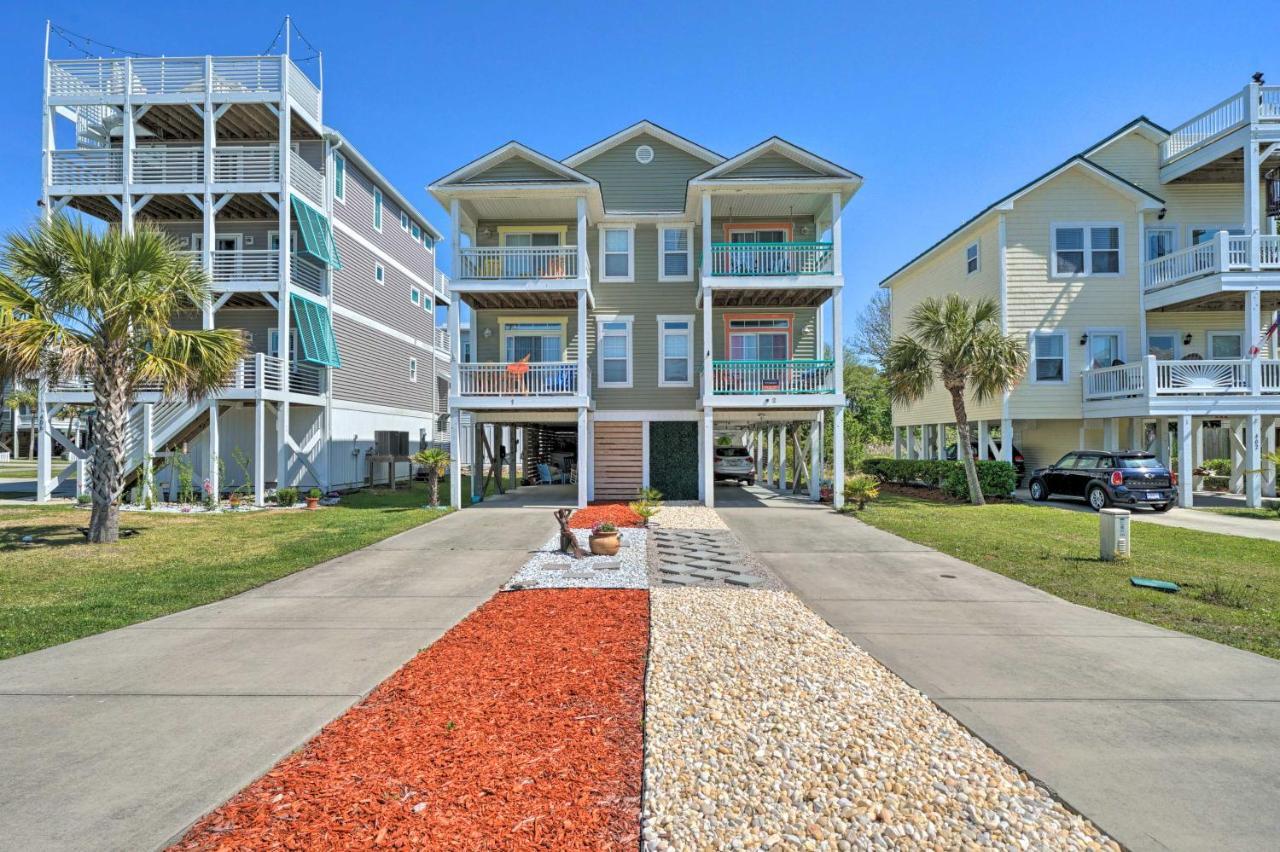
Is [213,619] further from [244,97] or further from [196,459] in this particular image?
[244,97]

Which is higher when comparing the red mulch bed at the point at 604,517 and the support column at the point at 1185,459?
the support column at the point at 1185,459

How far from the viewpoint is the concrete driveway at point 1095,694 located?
3.21 metres

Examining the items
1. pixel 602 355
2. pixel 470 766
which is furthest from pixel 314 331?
pixel 470 766

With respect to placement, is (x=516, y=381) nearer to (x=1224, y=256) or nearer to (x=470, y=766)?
(x=470, y=766)

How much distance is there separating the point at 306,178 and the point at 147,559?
48.2 feet

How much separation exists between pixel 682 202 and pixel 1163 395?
49.0ft

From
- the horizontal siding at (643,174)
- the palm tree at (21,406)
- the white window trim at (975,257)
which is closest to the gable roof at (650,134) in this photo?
the horizontal siding at (643,174)

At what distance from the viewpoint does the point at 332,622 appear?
658cm

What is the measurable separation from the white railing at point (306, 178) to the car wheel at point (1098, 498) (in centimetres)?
2499

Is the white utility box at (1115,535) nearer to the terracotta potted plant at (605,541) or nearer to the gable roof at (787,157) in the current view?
the terracotta potted plant at (605,541)

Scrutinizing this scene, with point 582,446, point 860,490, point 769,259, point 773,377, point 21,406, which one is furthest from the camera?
point 21,406

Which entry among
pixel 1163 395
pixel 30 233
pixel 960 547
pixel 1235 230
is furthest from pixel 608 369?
pixel 1235 230

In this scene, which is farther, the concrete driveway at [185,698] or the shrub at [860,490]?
the shrub at [860,490]

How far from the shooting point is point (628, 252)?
63.5ft
